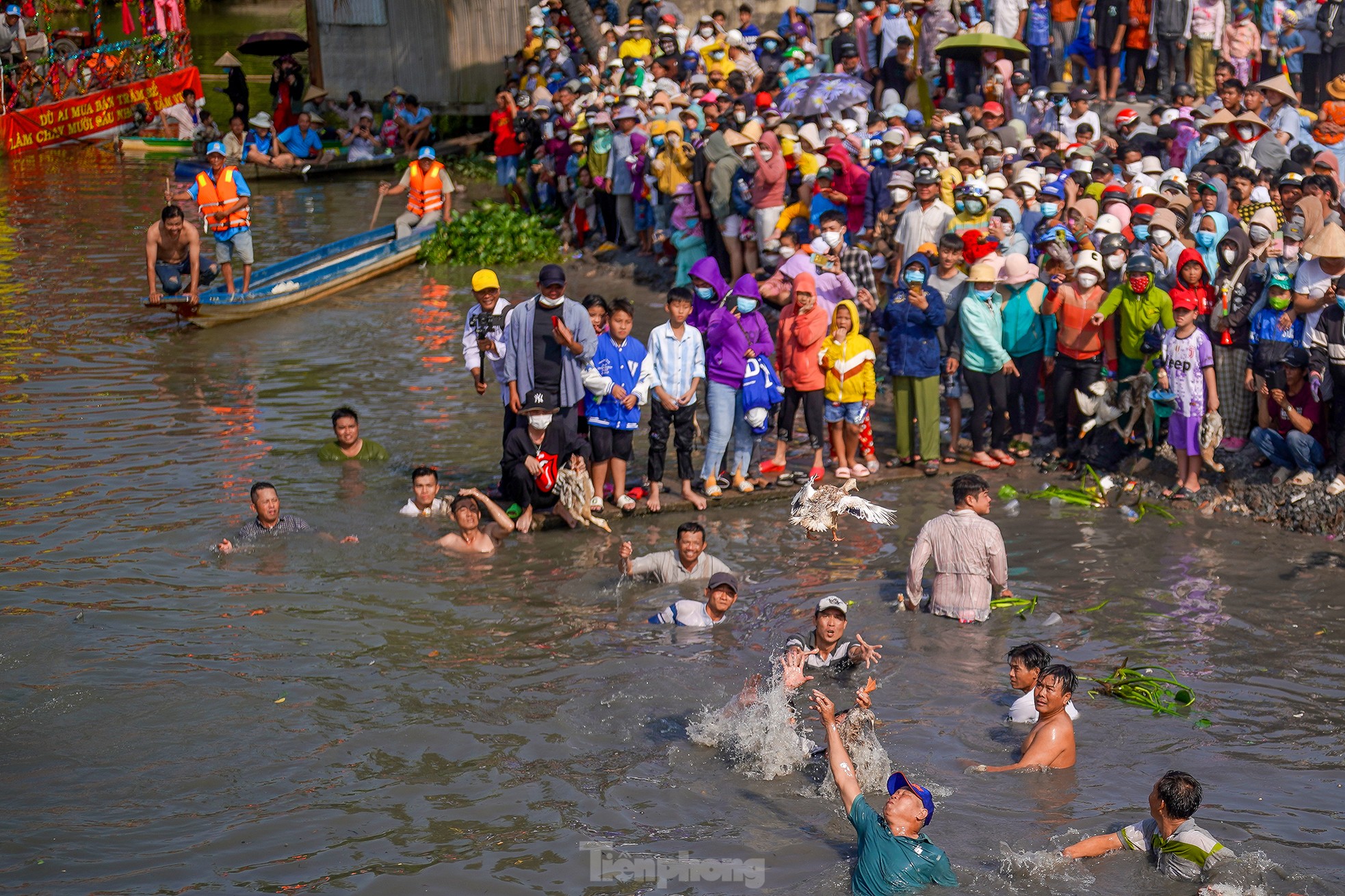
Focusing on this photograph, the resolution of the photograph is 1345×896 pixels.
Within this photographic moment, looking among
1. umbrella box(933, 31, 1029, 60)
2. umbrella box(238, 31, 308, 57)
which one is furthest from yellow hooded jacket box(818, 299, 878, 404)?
umbrella box(238, 31, 308, 57)

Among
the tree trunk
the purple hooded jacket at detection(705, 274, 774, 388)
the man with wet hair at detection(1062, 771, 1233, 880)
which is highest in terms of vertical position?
the tree trunk

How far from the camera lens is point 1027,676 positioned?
8.50 meters

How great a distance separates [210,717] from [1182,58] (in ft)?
52.2

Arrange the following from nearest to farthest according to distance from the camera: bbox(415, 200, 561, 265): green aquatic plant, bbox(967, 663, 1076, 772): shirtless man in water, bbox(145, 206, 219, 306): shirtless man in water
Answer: bbox(967, 663, 1076, 772): shirtless man in water
bbox(145, 206, 219, 306): shirtless man in water
bbox(415, 200, 561, 265): green aquatic plant

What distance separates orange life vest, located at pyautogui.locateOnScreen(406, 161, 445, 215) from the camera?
21.6 m

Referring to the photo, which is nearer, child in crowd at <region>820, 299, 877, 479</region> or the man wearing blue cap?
the man wearing blue cap

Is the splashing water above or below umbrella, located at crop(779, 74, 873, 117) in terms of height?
below

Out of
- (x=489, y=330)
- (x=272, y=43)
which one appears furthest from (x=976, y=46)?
(x=272, y=43)

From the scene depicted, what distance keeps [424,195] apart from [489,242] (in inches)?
51.2

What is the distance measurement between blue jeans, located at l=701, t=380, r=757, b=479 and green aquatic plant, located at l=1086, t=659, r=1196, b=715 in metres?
4.17

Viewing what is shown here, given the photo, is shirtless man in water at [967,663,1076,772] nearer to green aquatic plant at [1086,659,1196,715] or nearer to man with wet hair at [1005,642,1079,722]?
man with wet hair at [1005,642,1079,722]

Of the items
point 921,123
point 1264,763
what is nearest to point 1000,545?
point 1264,763

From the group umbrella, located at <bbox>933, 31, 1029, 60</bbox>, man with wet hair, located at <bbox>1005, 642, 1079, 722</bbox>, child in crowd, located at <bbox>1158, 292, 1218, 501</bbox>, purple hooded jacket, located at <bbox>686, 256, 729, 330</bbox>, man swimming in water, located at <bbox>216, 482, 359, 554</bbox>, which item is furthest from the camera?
umbrella, located at <bbox>933, 31, 1029, 60</bbox>

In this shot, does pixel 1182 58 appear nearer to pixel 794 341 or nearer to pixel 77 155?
Answer: pixel 794 341
